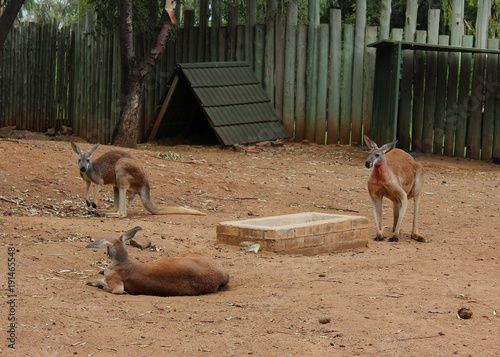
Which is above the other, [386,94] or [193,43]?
[193,43]

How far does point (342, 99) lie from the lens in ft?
43.3

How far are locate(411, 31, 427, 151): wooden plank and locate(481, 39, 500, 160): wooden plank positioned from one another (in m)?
1.09

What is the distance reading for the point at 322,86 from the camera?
13.2 metres

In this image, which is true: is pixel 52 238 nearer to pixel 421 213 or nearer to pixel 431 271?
pixel 431 271

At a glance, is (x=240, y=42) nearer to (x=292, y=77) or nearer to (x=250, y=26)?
(x=250, y=26)

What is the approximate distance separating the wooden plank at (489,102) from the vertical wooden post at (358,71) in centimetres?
224

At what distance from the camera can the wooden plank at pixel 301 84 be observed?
524 inches

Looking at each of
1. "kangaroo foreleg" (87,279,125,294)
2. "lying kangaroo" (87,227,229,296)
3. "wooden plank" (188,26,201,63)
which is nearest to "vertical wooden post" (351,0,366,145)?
"wooden plank" (188,26,201,63)

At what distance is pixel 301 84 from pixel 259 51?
3.86ft

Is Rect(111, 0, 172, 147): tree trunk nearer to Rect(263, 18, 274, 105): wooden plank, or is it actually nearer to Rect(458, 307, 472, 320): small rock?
Rect(263, 18, 274, 105): wooden plank

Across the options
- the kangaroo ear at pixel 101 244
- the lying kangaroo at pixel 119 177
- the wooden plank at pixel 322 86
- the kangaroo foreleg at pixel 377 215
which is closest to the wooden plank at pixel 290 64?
the wooden plank at pixel 322 86

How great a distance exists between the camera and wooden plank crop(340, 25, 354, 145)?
12977 millimetres

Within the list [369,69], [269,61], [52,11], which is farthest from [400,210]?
[52,11]

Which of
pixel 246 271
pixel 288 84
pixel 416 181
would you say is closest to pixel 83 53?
pixel 288 84
